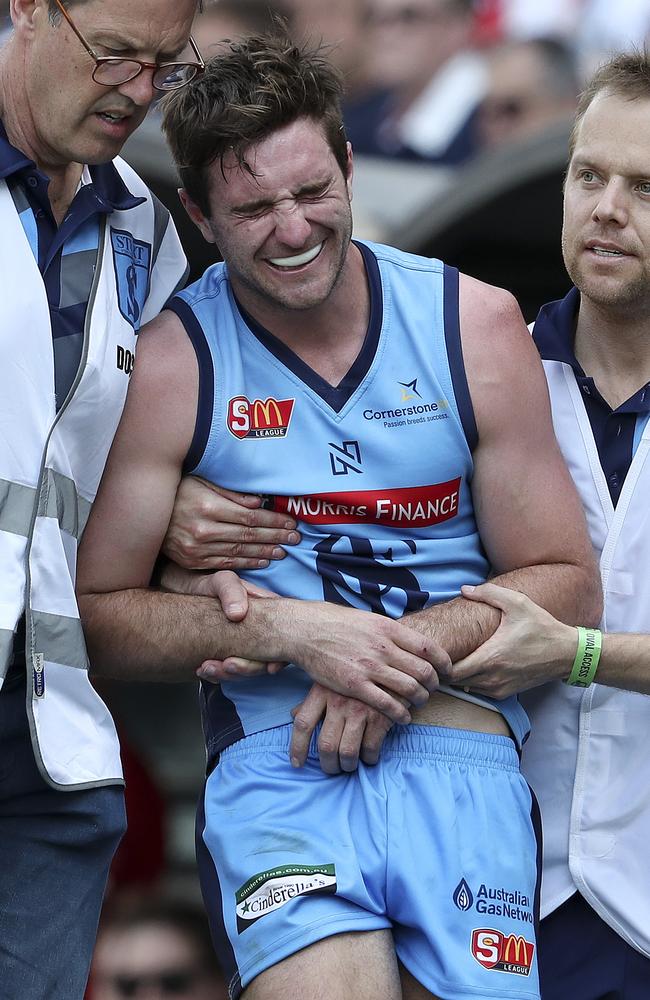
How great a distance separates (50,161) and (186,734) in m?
5.59

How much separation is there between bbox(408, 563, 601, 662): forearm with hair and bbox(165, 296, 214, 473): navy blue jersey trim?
0.54 meters

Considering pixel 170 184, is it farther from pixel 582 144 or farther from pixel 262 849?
pixel 262 849

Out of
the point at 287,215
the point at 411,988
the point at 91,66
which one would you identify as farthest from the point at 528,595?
the point at 91,66

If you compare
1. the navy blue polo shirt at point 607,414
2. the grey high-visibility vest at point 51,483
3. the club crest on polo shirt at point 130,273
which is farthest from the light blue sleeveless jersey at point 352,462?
the navy blue polo shirt at point 607,414

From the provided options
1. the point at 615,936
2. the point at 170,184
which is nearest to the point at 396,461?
the point at 615,936

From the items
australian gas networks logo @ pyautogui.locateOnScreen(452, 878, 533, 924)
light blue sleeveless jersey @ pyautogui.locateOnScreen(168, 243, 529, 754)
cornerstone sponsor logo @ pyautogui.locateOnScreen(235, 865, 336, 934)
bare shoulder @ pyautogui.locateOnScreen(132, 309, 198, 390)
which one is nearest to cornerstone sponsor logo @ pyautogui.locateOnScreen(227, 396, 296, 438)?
light blue sleeveless jersey @ pyautogui.locateOnScreen(168, 243, 529, 754)

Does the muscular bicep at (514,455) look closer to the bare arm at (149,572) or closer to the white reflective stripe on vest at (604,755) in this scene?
the white reflective stripe on vest at (604,755)

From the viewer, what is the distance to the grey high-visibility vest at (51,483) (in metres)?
2.81

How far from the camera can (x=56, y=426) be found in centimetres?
288

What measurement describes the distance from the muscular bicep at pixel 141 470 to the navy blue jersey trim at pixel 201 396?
12 millimetres

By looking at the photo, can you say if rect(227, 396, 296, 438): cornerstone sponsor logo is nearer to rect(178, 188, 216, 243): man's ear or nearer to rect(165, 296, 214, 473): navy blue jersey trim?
rect(165, 296, 214, 473): navy blue jersey trim

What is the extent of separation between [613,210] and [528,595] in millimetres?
823

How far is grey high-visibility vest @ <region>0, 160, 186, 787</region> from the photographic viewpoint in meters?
2.81

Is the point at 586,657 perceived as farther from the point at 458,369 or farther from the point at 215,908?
the point at 215,908
